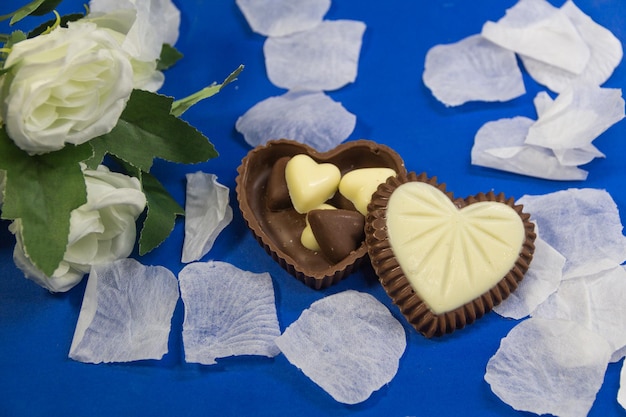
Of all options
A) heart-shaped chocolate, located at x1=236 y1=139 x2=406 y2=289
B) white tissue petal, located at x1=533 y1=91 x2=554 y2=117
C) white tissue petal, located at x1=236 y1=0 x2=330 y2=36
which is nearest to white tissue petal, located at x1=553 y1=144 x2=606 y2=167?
white tissue petal, located at x1=533 y1=91 x2=554 y2=117

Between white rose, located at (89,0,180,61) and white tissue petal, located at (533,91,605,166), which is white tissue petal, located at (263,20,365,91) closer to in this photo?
white rose, located at (89,0,180,61)

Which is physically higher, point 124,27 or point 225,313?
point 124,27

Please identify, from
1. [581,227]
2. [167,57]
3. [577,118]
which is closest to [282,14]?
[167,57]

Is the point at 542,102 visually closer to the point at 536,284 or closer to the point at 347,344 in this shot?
the point at 536,284

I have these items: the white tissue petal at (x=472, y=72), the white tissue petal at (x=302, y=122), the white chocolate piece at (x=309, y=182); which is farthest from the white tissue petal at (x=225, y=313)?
the white tissue petal at (x=472, y=72)

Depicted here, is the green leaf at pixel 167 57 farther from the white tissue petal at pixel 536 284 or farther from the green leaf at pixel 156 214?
the white tissue petal at pixel 536 284
